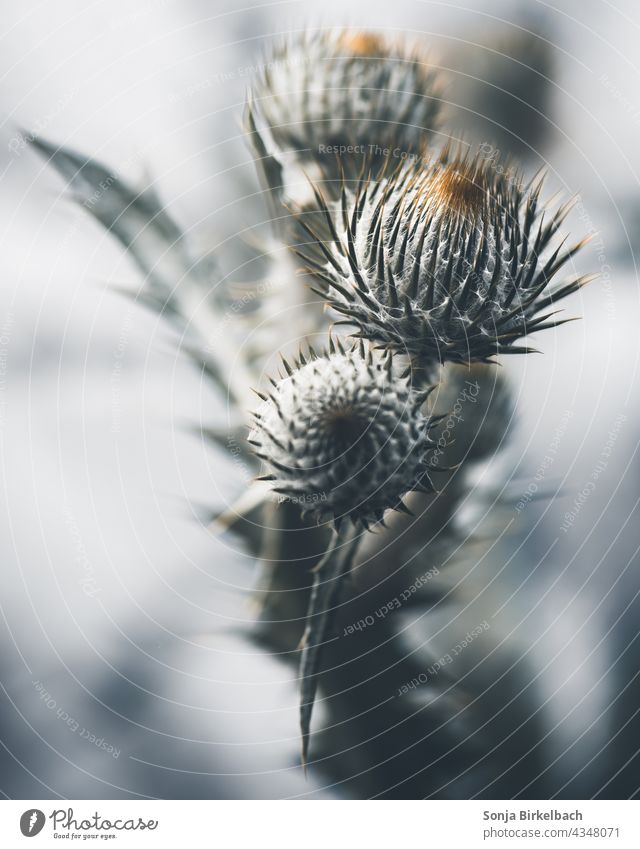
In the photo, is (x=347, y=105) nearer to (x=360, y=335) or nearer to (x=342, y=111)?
(x=342, y=111)

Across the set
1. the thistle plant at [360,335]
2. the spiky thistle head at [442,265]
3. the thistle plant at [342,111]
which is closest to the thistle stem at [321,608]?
the thistle plant at [360,335]

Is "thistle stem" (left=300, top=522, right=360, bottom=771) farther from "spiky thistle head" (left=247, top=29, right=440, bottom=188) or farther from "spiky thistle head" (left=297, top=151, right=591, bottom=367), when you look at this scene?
"spiky thistle head" (left=247, top=29, right=440, bottom=188)

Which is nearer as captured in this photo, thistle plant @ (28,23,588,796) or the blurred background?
thistle plant @ (28,23,588,796)

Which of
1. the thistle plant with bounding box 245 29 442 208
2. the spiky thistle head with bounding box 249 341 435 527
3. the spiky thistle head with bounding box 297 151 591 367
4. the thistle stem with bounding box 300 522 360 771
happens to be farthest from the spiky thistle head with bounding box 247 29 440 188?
the thistle stem with bounding box 300 522 360 771

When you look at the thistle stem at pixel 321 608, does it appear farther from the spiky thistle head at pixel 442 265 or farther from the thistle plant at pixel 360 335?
the spiky thistle head at pixel 442 265

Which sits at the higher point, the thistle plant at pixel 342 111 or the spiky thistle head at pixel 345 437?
the thistle plant at pixel 342 111

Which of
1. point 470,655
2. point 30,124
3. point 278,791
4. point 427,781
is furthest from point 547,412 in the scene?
point 30,124
